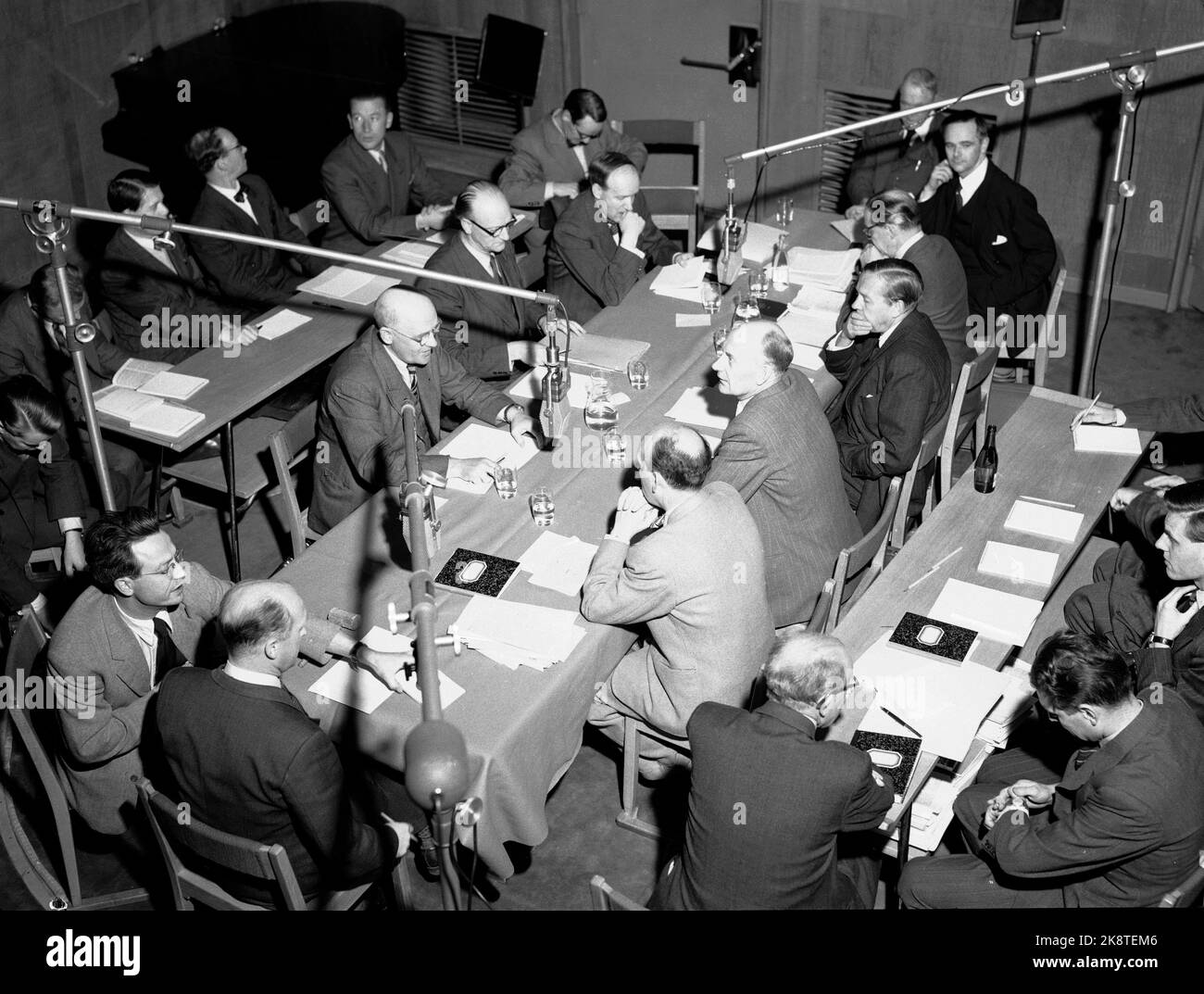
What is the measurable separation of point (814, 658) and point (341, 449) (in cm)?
248

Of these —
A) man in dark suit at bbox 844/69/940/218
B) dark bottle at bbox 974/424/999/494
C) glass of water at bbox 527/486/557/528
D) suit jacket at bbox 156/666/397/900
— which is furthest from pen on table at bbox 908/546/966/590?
man in dark suit at bbox 844/69/940/218

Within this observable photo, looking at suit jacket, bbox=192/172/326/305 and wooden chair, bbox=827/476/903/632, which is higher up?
suit jacket, bbox=192/172/326/305

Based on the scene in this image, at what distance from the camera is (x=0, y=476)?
16.2ft

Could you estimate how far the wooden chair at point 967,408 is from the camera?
5.25 m

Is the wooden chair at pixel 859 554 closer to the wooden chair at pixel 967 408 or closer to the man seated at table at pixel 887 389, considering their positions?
the man seated at table at pixel 887 389

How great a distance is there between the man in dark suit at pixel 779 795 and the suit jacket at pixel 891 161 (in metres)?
4.45

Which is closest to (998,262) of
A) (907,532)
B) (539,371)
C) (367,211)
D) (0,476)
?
(907,532)

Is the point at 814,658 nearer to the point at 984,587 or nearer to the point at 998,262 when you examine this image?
the point at 984,587

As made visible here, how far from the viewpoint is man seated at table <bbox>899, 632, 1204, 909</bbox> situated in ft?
10.6

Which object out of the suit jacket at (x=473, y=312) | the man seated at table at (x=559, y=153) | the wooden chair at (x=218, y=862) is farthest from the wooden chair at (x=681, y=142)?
the wooden chair at (x=218, y=862)

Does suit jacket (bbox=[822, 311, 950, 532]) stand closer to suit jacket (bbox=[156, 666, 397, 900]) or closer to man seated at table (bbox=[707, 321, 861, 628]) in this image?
man seated at table (bbox=[707, 321, 861, 628])

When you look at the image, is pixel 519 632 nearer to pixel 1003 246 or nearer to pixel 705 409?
pixel 705 409

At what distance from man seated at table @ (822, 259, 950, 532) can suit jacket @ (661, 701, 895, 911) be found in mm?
1974

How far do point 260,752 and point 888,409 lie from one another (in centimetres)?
295
